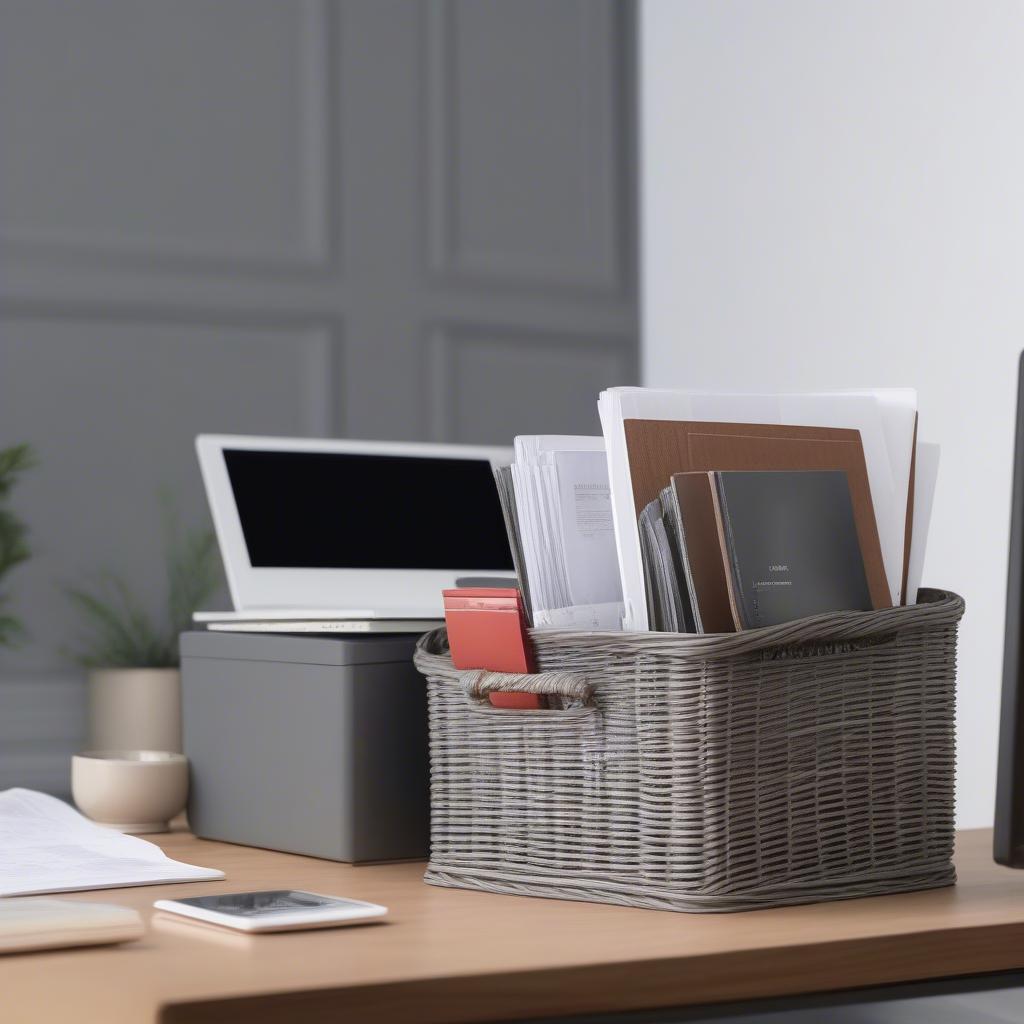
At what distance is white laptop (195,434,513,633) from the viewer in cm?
142

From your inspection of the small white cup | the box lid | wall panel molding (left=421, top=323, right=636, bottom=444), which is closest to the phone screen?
the box lid

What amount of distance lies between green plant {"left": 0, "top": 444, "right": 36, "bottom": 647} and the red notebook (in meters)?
1.91

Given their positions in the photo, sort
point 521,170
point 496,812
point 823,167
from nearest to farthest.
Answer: point 496,812 → point 823,167 → point 521,170

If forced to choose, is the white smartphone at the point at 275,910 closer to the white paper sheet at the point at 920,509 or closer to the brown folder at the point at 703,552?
the brown folder at the point at 703,552

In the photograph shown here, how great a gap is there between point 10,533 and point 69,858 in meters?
1.75

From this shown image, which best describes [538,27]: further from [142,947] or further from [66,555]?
[142,947]

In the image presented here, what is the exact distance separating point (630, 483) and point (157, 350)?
2.10 m

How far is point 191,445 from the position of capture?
9.50 ft

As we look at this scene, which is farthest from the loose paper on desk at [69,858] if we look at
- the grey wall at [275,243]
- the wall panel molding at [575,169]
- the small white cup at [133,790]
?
the wall panel molding at [575,169]

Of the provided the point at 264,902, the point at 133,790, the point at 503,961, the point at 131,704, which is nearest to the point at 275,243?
the point at 131,704

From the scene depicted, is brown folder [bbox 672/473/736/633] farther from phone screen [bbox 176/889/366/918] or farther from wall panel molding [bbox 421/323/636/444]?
wall panel molding [bbox 421/323/636/444]

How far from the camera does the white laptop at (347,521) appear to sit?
1424mm

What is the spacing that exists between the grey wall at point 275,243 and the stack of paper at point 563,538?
1990 millimetres

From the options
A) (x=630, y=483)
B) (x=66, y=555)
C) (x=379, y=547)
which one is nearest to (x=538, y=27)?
(x=66, y=555)
